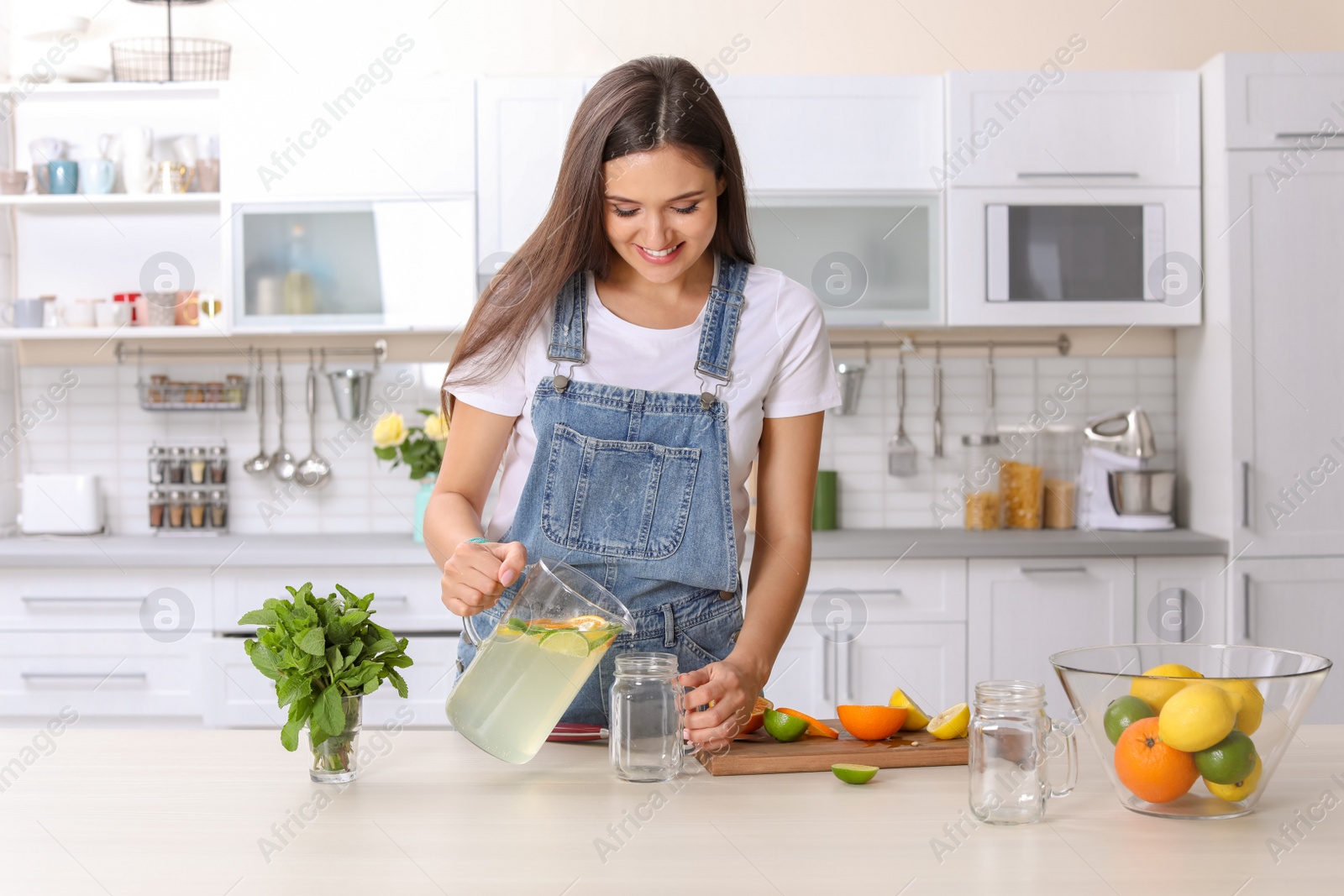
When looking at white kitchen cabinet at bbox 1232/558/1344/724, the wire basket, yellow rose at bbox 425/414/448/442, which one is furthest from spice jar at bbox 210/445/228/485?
white kitchen cabinet at bbox 1232/558/1344/724

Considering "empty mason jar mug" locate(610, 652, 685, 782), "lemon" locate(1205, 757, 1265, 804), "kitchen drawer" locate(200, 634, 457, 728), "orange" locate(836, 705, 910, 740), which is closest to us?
"lemon" locate(1205, 757, 1265, 804)

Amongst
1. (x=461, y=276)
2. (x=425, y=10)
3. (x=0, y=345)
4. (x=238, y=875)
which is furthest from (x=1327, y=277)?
(x=0, y=345)

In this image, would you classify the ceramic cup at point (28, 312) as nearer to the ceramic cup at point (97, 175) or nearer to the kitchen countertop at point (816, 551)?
the ceramic cup at point (97, 175)

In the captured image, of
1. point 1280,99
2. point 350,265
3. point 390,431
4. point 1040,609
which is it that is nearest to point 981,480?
point 1040,609

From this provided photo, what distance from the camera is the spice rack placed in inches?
124

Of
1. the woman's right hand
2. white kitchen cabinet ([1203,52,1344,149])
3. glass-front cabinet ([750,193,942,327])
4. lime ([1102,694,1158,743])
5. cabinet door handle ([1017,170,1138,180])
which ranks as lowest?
lime ([1102,694,1158,743])

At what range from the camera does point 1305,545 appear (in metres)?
2.75

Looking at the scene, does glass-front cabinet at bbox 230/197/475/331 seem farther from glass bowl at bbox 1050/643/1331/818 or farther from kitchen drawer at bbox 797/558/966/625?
glass bowl at bbox 1050/643/1331/818

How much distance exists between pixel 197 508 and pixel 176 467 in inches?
5.0

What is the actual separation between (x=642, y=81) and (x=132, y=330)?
210 centimetres

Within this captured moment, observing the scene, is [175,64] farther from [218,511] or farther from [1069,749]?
[1069,749]

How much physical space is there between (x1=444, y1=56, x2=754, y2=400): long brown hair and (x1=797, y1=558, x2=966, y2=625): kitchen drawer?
1.52 m

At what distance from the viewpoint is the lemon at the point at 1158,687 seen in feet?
3.11

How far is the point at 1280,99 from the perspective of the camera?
276 centimetres
